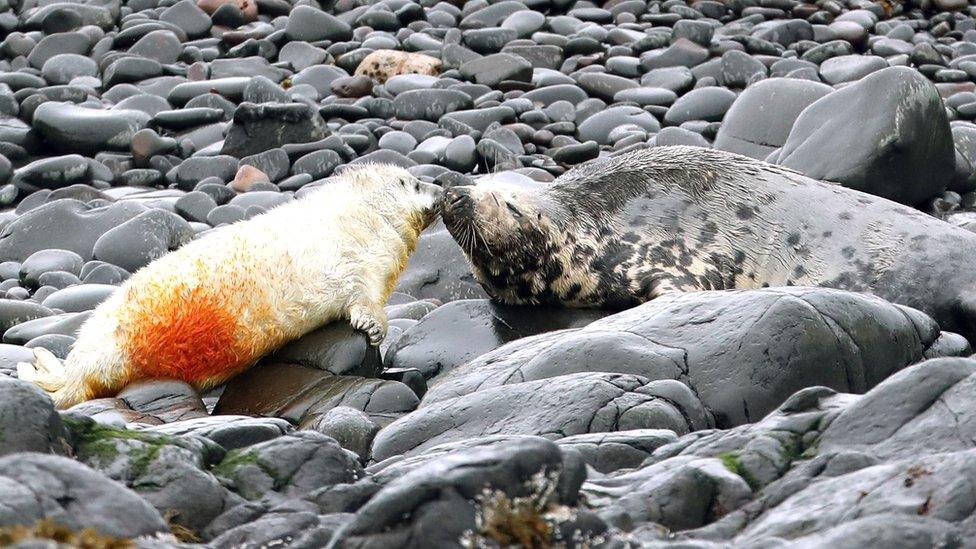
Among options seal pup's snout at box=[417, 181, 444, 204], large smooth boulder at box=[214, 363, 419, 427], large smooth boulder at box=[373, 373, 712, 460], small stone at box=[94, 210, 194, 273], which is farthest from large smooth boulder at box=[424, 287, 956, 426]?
small stone at box=[94, 210, 194, 273]

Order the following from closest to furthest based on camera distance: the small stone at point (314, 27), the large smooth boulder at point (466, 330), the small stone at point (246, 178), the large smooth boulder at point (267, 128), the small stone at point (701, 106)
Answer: the large smooth boulder at point (466, 330), the small stone at point (246, 178), the large smooth boulder at point (267, 128), the small stone at point (701, 106), the small stone at point (314, 27)

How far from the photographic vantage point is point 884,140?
31.3 feet

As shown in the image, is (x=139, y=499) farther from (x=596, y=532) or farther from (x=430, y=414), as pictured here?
(x=430, y=414)

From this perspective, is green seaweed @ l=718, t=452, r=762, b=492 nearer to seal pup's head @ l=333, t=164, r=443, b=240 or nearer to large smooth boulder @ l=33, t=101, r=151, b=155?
seal pup's head @ l=333, t=164, r=443, b=240

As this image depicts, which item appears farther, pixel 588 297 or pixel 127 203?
pixel 127 203

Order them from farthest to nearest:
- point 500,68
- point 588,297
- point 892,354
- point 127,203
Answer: point 500,68
point 127,203
point 588,297
point 892,354

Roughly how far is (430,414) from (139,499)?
6.62ft

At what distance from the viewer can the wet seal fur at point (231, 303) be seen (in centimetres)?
662

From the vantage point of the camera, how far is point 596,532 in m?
3.12

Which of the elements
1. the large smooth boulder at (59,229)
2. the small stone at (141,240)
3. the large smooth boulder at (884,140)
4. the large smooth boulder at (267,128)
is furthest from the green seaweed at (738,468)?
the large smooth boulder at (267,128)

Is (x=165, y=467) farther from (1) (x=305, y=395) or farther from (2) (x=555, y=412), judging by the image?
(1) (x=305, y=395)

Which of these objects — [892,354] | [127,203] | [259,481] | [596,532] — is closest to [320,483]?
[259,481]

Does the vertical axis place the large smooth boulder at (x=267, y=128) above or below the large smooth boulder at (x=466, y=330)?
below

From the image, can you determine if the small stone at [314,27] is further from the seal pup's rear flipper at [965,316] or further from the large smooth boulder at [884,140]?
the seal pup's rear flipper at [965,316]
